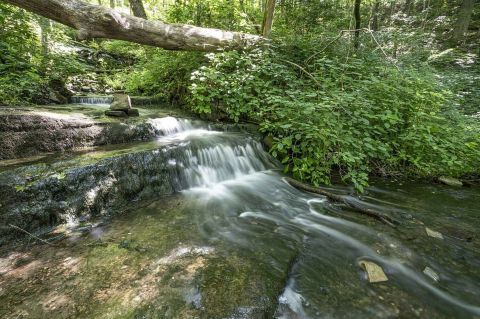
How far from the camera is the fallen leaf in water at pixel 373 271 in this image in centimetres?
236

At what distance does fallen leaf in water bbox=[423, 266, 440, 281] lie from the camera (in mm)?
2448

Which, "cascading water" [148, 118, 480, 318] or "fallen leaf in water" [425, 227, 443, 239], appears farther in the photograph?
"fallen leaf in water" [425, 227, 443, 239]

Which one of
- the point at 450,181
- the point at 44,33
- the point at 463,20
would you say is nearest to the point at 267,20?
the point at 450,181

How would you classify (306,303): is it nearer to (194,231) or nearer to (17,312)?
(194,231)

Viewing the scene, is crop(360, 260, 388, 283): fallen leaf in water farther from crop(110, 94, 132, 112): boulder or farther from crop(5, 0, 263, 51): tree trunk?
crop(5, 0, 263, 51): tree trunk

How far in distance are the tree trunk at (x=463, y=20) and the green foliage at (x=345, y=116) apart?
8268 mm

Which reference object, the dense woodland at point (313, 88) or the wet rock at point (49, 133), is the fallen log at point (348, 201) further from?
the wet rock at point (49, 133)

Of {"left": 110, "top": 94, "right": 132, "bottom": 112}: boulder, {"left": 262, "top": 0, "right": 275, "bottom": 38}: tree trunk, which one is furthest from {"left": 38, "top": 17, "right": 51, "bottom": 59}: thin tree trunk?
{"left": 262, "top": 0, "right": 275, "bottom": 38}: tree trunk

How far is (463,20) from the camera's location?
11391 millimetres

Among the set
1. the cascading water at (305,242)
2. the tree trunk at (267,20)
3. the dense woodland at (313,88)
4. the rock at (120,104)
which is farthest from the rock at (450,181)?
the rock at (120,104)

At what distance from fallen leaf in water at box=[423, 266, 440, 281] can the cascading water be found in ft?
0.15

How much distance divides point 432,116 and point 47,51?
9090 millimetres

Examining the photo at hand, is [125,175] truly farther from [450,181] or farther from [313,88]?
[450,181]

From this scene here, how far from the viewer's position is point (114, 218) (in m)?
3.13
